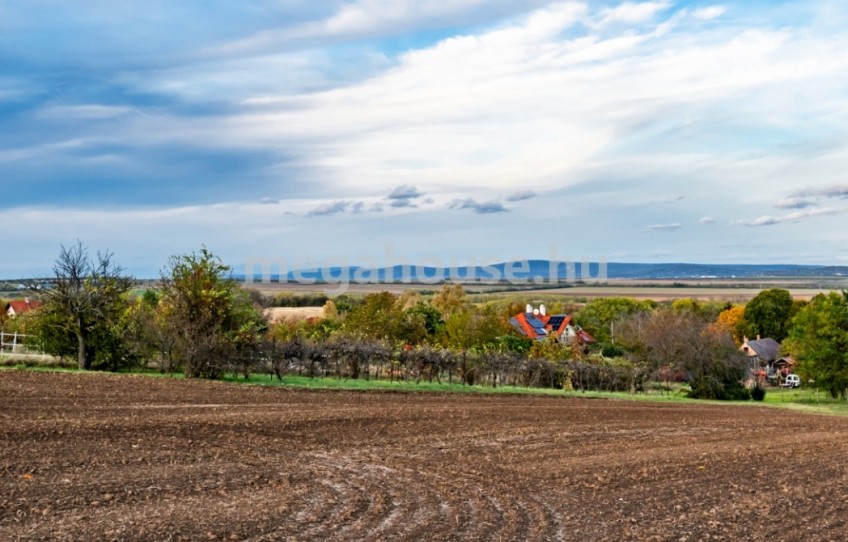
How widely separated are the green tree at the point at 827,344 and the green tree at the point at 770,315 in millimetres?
42436

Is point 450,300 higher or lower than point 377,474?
higher

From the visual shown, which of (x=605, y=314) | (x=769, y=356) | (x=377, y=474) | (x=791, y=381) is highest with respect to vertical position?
(x=605, y=314)

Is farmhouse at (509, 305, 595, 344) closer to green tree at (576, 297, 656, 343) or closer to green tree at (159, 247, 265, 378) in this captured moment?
green tree at (576, 297, 656, 343)

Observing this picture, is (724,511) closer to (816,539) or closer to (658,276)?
(816,539)

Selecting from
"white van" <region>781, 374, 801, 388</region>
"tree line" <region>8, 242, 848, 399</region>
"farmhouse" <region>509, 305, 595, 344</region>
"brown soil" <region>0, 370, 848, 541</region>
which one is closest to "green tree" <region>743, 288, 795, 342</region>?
"white van" <region>781, 374, 801, 388</region>

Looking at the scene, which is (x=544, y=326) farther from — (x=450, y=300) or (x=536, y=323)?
(x=450, y=300)

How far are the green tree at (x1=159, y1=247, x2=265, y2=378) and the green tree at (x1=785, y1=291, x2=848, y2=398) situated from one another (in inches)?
1706

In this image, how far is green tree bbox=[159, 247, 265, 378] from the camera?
1240 inches

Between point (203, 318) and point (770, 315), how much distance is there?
87553 millimetres

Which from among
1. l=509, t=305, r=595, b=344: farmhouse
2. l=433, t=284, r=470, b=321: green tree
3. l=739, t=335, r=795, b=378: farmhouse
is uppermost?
l=433, t=284, r=470, b=321: green tree

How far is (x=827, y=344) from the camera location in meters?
59.9

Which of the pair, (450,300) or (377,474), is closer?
(377,474)

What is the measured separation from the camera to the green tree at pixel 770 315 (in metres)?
104

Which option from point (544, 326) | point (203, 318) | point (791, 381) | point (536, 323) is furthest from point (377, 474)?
point (791, 381)
